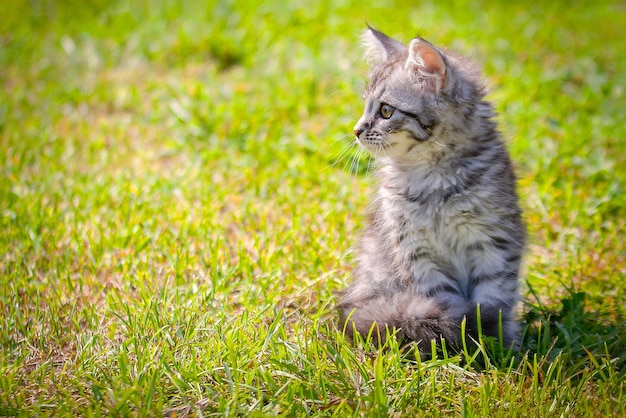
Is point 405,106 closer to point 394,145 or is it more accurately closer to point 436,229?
point 394,145

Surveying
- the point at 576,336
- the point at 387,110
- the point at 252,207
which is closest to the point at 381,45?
the point at 387,110

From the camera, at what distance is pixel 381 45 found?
3393 mm

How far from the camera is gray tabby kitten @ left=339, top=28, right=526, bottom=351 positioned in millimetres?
2979

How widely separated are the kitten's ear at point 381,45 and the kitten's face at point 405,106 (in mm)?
181

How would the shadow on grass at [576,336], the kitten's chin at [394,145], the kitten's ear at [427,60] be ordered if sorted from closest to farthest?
the shadow on grass at [576,336], the kitten's ear at [427,60], the kitten's chin at [394,145]

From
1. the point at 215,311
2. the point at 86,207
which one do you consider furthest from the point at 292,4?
the point at 215,311

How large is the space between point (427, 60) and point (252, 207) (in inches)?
69.7

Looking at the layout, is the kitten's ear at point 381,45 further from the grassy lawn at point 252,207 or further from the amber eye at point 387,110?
the grassy lawn at point 252,207

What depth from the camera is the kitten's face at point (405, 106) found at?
2.97 metres

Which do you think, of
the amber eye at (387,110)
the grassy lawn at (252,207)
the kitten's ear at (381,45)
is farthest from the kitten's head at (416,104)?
the grassy lawn at (252,207)

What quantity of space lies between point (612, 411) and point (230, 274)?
1.87 metres

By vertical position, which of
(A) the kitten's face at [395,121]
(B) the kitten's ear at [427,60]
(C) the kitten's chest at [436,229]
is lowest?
(C) the kitten's chest at [436,229]

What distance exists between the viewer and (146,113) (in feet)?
18.4

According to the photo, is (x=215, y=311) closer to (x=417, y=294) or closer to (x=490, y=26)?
(x=417, y=294)
